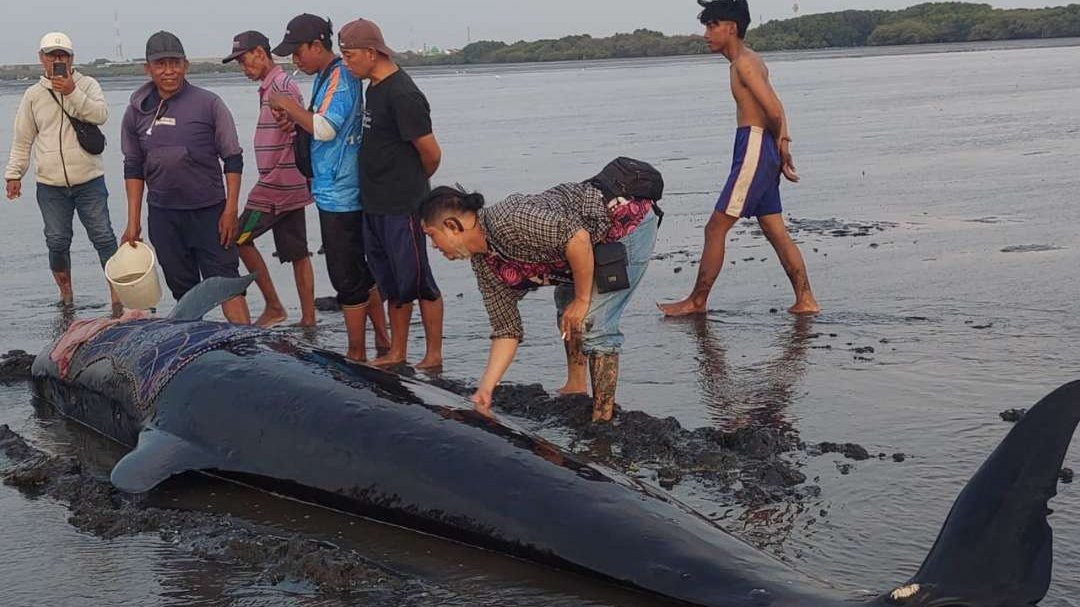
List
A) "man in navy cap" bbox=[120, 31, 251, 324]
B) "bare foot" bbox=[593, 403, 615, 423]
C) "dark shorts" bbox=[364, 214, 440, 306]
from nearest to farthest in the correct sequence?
"bare foot" bbox=[593, 403, 615, 423] < "dark shorts" bbox=[364, 214, 440, 306] < "man in navy cap" bbox=[120, 31, 251, 324]

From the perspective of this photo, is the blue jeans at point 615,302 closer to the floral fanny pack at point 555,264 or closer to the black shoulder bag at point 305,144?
the floral fanny pack at point 555,264

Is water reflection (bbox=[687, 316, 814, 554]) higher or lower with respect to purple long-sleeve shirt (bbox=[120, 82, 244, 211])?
lower

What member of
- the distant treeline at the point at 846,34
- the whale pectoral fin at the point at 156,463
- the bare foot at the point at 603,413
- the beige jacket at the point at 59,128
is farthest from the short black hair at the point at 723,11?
the distant treeline at the point at 846,34

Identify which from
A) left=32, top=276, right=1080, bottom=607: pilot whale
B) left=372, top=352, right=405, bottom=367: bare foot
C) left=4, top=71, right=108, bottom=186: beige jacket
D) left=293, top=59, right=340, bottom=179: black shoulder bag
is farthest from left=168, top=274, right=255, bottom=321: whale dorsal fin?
left=4, top=71, right=108, bottom=186: beige jacket

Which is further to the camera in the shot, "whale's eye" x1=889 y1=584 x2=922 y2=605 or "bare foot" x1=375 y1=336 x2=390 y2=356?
"bare foot" x1=375 y1=336 x2=390 y2=356

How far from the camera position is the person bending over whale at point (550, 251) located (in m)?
6.47

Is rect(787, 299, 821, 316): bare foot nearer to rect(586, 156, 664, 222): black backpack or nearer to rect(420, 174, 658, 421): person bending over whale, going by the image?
rect(420, 174, 658, 421): person bending over whale

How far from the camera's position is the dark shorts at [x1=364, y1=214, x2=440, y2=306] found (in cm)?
853

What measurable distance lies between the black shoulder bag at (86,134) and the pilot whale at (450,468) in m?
3.79

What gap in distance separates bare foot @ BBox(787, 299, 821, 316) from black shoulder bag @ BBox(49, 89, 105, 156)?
579 centimetres

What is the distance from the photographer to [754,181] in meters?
9.97

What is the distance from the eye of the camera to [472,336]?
373 inches

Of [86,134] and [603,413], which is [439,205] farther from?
[86,134]

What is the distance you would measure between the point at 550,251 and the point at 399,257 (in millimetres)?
2149
